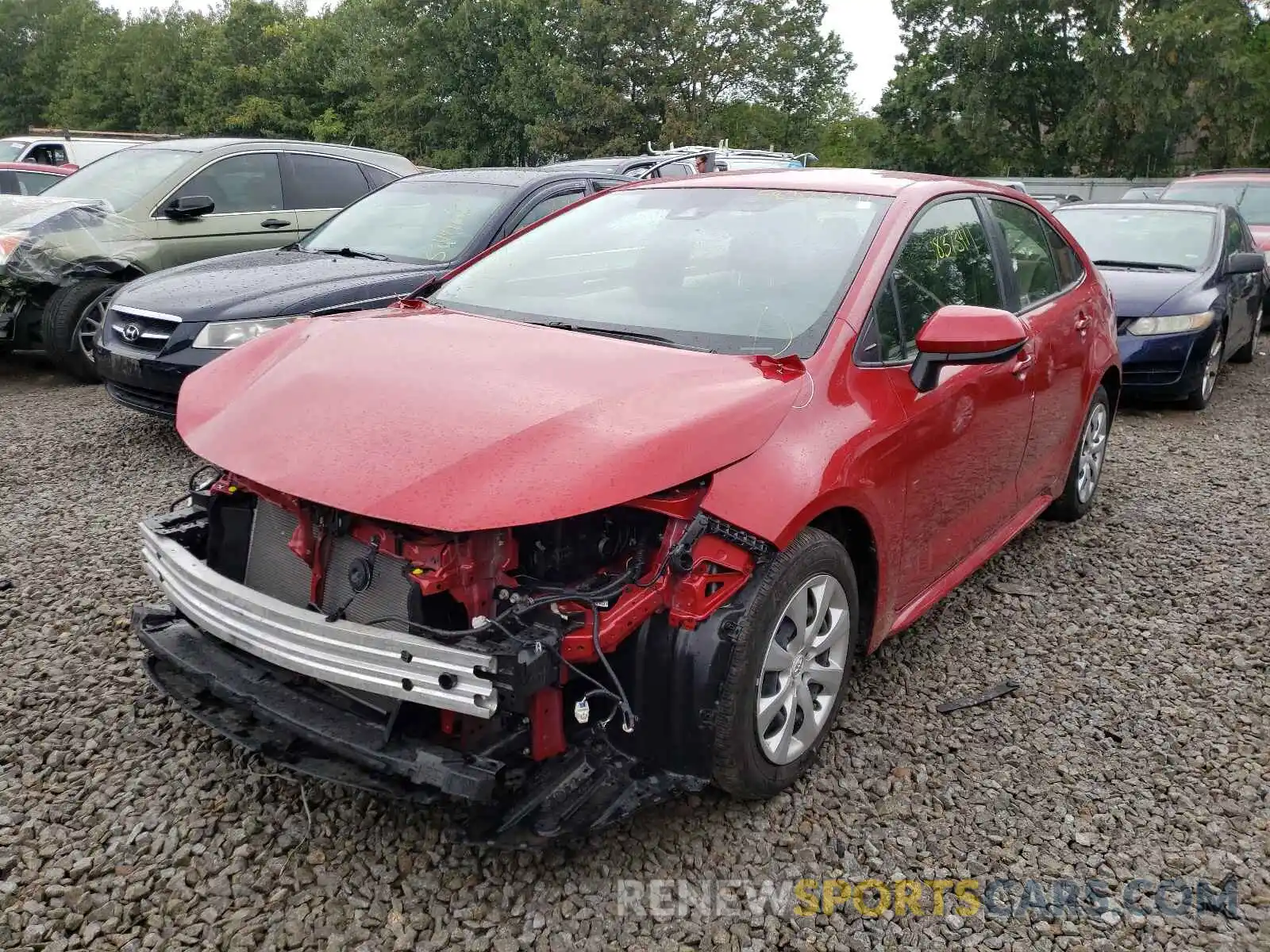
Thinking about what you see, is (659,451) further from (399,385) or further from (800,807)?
(800,807)

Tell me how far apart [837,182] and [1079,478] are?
6.96 ft

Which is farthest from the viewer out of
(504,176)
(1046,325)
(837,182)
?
(504,176)

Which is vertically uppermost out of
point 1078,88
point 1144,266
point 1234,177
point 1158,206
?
point 1078,88

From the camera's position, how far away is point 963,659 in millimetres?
3629

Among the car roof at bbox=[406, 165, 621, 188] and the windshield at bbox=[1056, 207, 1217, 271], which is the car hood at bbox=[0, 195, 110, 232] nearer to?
the car roof at bbox=[406, 165, 621, 188]

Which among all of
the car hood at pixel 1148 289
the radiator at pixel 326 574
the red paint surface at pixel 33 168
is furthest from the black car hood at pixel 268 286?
the red paint surface at pixel 33 168

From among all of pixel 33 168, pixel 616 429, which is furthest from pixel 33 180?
pixel 616 429

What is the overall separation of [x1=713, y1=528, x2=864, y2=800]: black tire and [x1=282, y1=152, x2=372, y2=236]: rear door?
256 inches

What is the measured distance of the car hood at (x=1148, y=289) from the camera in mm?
7113

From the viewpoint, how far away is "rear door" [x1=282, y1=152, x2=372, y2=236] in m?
8.06

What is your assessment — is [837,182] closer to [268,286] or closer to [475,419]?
[475,419]

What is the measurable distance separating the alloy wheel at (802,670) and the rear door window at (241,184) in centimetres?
661

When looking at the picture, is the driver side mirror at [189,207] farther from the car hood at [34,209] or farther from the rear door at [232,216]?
the car hood at [34,209]

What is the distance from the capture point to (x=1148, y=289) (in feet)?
23.9
